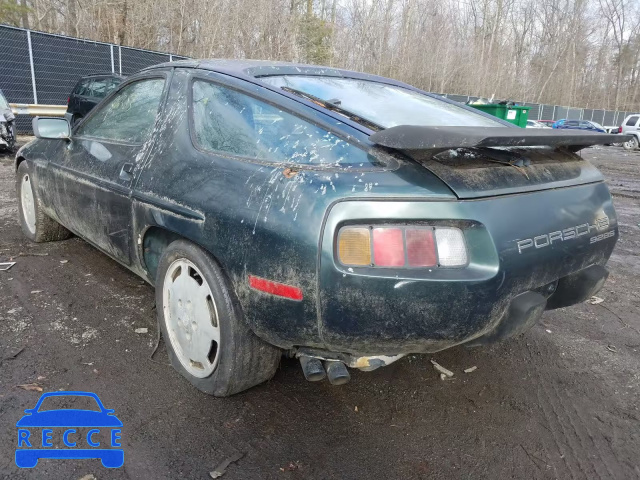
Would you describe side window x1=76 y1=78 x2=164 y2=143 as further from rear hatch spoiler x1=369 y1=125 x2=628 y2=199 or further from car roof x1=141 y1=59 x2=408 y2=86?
rear hatch spoiler x1=369 y1=125 x2=628 y2=199

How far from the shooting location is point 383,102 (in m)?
2.73

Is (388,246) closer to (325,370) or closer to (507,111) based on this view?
(325,370)

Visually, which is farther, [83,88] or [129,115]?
[83,88]

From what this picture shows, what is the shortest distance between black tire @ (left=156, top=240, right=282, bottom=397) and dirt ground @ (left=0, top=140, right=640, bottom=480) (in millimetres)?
137

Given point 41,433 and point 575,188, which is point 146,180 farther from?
point 575,188

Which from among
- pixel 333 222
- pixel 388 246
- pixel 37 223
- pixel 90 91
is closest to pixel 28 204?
pixel 37 223

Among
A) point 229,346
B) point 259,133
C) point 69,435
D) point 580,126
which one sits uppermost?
point 259,133

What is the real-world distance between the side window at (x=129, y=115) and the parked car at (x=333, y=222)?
37 mm

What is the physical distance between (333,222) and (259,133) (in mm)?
708

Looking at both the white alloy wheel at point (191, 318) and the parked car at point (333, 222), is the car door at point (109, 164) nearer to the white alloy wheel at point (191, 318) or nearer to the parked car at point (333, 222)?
the parked car at point (333, 222)

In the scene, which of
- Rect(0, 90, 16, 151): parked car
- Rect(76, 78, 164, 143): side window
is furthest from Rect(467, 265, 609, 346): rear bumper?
Rect(0, 90, 16, 151): parked car

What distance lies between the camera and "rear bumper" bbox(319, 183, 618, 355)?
5.84ft

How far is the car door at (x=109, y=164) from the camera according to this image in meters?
2.85

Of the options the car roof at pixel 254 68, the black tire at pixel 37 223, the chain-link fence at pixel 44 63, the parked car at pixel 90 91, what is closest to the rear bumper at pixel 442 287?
the car roof at pixel 254 68
